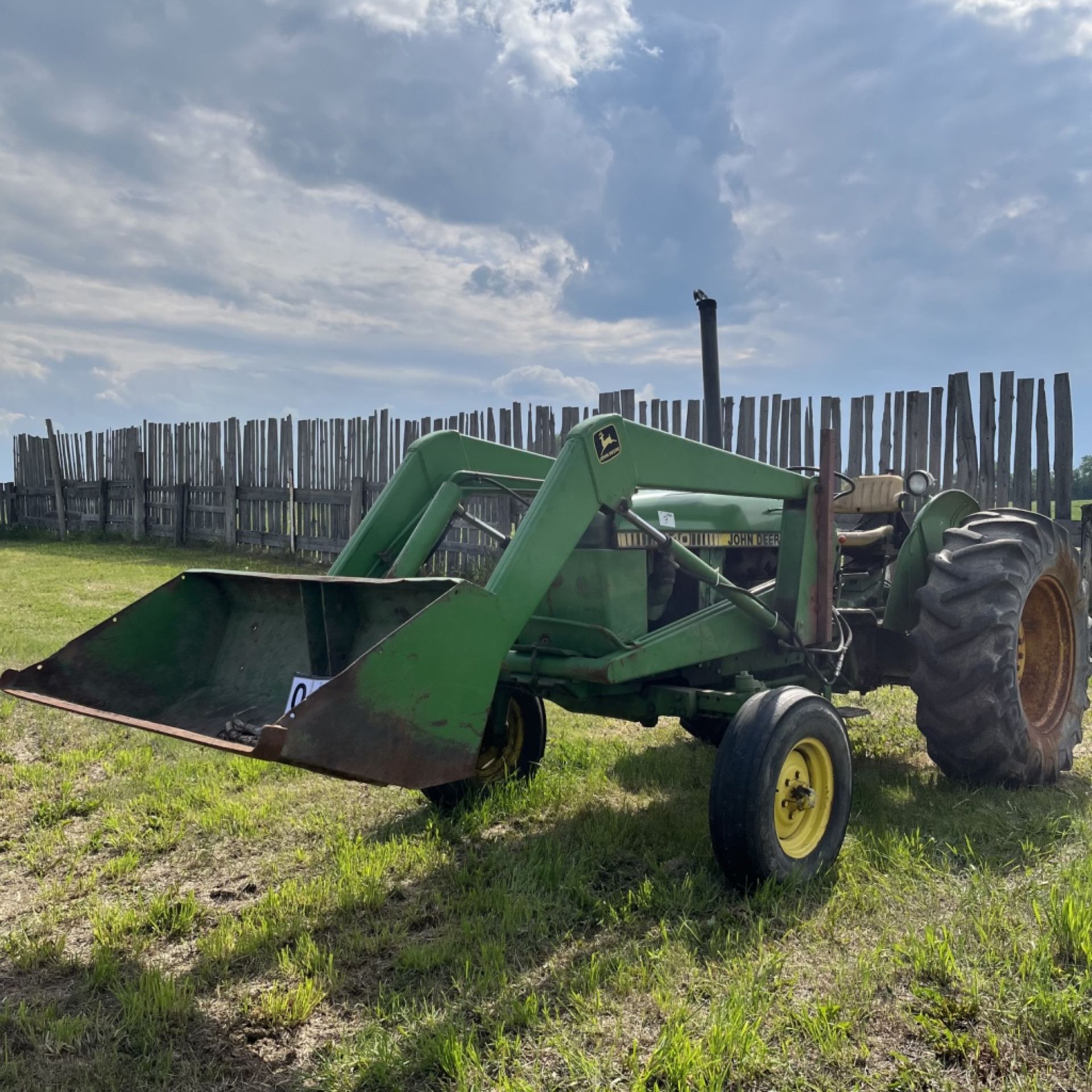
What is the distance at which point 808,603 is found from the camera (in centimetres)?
427

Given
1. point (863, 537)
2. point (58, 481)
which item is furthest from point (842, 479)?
point (58, 481)

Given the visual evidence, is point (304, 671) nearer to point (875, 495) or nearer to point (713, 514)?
point (713, 514)

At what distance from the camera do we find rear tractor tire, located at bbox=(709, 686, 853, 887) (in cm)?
321

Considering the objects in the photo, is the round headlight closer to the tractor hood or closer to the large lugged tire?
the large lugged tire

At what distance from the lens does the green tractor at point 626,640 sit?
2889 mm

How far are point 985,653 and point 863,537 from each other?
1129 mm

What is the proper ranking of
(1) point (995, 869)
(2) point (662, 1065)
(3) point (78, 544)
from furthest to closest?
(3) point (78, 544)
(1) point (995, 869)
(2) point (662, 1065)

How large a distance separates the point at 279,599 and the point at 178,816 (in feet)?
4.35

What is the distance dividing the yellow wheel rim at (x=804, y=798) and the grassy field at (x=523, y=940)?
0.50ft

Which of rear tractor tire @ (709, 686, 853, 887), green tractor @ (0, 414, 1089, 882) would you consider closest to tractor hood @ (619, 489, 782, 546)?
green tractor @ (0, 414, 1089, 882)

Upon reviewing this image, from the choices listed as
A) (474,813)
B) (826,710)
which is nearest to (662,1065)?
(826,710)

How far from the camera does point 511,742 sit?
4.60m

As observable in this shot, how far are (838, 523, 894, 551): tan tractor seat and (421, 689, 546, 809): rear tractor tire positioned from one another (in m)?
1.83

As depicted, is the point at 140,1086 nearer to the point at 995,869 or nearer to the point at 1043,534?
the point at 995,869
